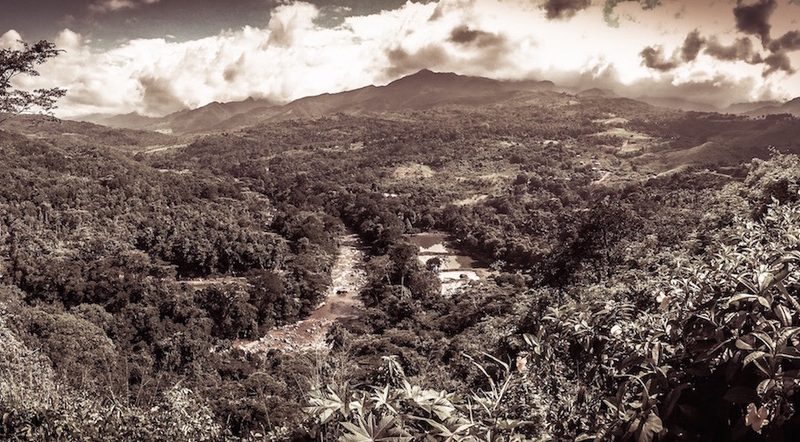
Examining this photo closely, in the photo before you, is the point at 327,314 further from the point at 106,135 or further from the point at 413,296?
the point at 106,135

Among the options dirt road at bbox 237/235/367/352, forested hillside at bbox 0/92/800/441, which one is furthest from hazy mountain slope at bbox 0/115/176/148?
dirt road at bbox 237/235/367/352

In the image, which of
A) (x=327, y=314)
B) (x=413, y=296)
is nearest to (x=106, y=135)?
(x=327, y=314)

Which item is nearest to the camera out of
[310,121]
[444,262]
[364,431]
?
[364,431]

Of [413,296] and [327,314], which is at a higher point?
[413,296]

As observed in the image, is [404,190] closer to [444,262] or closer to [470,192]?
[470,192]

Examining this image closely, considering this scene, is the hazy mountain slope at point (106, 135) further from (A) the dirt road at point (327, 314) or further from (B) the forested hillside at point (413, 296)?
(A) the dirt road at point (327, 314)

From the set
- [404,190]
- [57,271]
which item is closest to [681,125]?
[404,190]

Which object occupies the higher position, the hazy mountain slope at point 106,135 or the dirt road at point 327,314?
the hazy mountain slope at point 106,135

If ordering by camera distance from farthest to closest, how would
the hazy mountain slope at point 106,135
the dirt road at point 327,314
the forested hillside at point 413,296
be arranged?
the hazy mountain slope at point 106,135
the dirt road at point 327,314
the forested hillside at point 413,296

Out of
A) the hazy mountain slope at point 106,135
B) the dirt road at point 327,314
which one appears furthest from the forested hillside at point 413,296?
the hazy mountain slope at point 106,135
